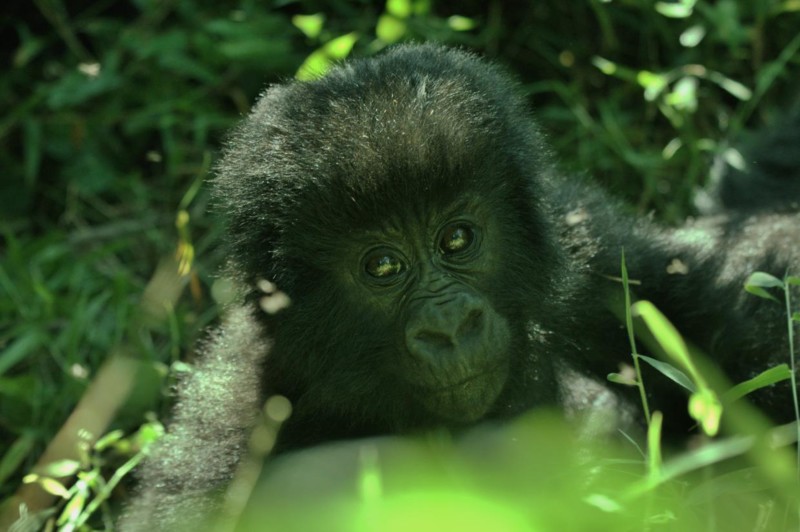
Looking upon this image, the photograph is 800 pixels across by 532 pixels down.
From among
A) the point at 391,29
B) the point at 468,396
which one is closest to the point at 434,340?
the point at 468,396

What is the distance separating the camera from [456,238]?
3205 millimetres

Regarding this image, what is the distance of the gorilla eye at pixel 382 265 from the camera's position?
317 centimetres

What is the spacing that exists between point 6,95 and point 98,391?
2.28 meters

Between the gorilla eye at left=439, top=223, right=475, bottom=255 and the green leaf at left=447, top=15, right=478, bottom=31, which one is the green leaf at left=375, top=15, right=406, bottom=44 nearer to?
the green leaf at left=447, top=15, right=478, bottom=31

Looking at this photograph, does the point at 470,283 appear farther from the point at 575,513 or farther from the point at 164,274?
the point at 164,274

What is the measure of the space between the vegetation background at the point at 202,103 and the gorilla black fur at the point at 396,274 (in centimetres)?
114

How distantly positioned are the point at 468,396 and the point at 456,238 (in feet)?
1.62

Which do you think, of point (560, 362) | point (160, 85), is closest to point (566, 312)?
point (560, 362)

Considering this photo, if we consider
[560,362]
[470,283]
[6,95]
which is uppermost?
[470,283]

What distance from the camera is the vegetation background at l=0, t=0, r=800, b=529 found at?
478 centimetres

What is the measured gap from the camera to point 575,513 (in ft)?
6.32

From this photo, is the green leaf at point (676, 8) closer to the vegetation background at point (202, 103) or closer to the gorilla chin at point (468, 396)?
the vegetation background at point (202, 103)

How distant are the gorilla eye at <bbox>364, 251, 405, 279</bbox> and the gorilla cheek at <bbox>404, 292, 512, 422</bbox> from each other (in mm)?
196

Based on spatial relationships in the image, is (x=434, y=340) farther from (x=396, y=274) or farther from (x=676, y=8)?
(x=676, y=8)
